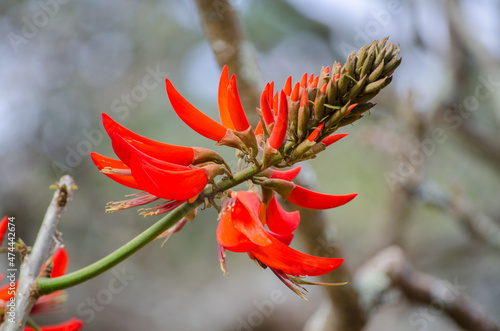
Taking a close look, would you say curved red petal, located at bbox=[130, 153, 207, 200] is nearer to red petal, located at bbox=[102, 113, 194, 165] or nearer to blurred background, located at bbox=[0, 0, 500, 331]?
red petal, located at bbox=[102, 113, 194, 165]

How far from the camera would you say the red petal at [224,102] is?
0.41 meters

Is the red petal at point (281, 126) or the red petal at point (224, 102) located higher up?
the red petal at point (224, 102)

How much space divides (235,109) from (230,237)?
0.11m

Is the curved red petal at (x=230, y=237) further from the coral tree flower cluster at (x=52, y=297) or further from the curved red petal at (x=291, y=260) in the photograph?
the coral tree flower cluster at (x=52, y=297)

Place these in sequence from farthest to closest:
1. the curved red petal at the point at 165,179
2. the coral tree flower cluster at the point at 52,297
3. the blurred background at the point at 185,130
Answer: the blurred background at the point at 185,130
the coral tree flower cluster at the point at 52,297
the curved red petal at the point at 165,179

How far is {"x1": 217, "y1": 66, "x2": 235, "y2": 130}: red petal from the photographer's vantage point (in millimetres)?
413

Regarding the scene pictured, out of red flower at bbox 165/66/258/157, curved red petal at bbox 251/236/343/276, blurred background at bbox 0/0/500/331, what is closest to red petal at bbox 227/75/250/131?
red flower at bbox 165/66/258/157

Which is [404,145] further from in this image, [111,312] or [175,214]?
[175,214]

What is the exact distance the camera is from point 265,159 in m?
0.36

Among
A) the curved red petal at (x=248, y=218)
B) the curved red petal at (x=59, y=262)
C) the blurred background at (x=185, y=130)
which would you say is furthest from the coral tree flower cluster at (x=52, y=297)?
the blurred background at (x=185, y=130)

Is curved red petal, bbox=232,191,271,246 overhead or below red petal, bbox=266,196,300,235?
overhead

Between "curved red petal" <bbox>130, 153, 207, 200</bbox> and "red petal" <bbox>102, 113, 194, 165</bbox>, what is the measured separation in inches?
0.9

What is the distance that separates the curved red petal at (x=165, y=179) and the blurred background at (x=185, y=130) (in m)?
0.96

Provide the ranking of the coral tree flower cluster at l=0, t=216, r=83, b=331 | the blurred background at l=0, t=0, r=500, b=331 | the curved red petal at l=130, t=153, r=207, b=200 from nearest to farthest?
the curved red petal at l=130, t=153, r=207, b=200, the coral tree flower cluster at l=0, t=216, r=83, b=331, the blurred background at l=0, t=0, r=500, b=331
